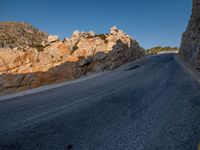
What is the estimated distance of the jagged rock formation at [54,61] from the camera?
20.4m

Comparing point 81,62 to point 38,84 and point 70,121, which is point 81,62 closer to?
point 38,84

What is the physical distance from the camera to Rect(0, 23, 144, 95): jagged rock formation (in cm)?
2044

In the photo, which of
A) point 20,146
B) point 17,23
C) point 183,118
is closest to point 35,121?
point 20,146

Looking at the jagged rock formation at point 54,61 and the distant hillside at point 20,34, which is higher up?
the distant hillside at point 20,34

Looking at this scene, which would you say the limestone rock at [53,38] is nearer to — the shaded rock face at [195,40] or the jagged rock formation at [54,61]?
the jagged rock formation at [54,61]

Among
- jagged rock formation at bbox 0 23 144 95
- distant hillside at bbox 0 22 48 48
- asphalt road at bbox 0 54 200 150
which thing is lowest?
asphalt road at bbox 0 54 200 150

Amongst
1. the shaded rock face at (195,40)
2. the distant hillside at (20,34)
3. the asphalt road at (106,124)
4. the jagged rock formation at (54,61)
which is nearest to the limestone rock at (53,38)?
the jagged rock formation at (54,61)

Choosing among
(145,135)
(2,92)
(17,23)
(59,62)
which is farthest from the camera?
(17,23)

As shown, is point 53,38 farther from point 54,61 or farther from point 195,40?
point 195,40

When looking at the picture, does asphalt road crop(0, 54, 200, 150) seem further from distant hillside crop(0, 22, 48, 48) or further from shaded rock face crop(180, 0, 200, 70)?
distant hillside crop(0, 22, 48, 48)

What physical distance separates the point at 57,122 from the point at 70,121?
0.41m

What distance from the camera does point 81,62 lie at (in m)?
26.8

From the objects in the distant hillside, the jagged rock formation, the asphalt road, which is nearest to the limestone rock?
the jagged rock formation

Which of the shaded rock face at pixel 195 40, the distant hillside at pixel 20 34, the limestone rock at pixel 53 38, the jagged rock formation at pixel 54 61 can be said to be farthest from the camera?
the distant hillside at pixel 20 34
